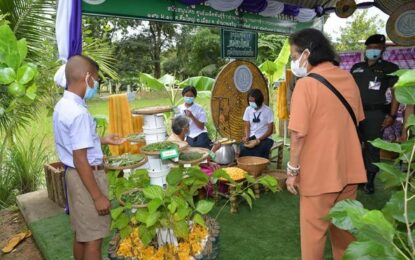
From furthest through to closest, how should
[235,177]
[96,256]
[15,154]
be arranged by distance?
[15,154] < [235,177] < [96,256]

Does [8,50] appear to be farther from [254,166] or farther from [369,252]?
[254,166]

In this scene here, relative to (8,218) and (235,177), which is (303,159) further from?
(8,218)

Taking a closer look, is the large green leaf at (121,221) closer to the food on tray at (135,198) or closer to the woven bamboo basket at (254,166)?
the food on tray at (135,198)

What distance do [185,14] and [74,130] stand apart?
300 cm

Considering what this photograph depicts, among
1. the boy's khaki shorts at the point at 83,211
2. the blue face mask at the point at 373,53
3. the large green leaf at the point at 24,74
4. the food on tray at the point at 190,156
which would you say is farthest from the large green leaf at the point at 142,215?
the blue face mask at the point at 373,53

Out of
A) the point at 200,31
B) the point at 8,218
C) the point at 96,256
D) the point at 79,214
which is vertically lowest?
the point at 8,218

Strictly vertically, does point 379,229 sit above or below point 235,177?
above

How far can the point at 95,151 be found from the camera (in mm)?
2012

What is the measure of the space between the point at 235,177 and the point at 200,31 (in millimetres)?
17734

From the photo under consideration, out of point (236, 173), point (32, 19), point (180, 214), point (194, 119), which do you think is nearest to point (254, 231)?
point (236, 173)

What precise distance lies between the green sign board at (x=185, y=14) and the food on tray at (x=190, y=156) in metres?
2.07

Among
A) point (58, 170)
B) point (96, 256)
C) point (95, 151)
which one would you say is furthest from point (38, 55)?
point (96, 256)

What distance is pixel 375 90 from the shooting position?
12.0 ft

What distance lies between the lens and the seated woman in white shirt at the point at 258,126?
447 cm
